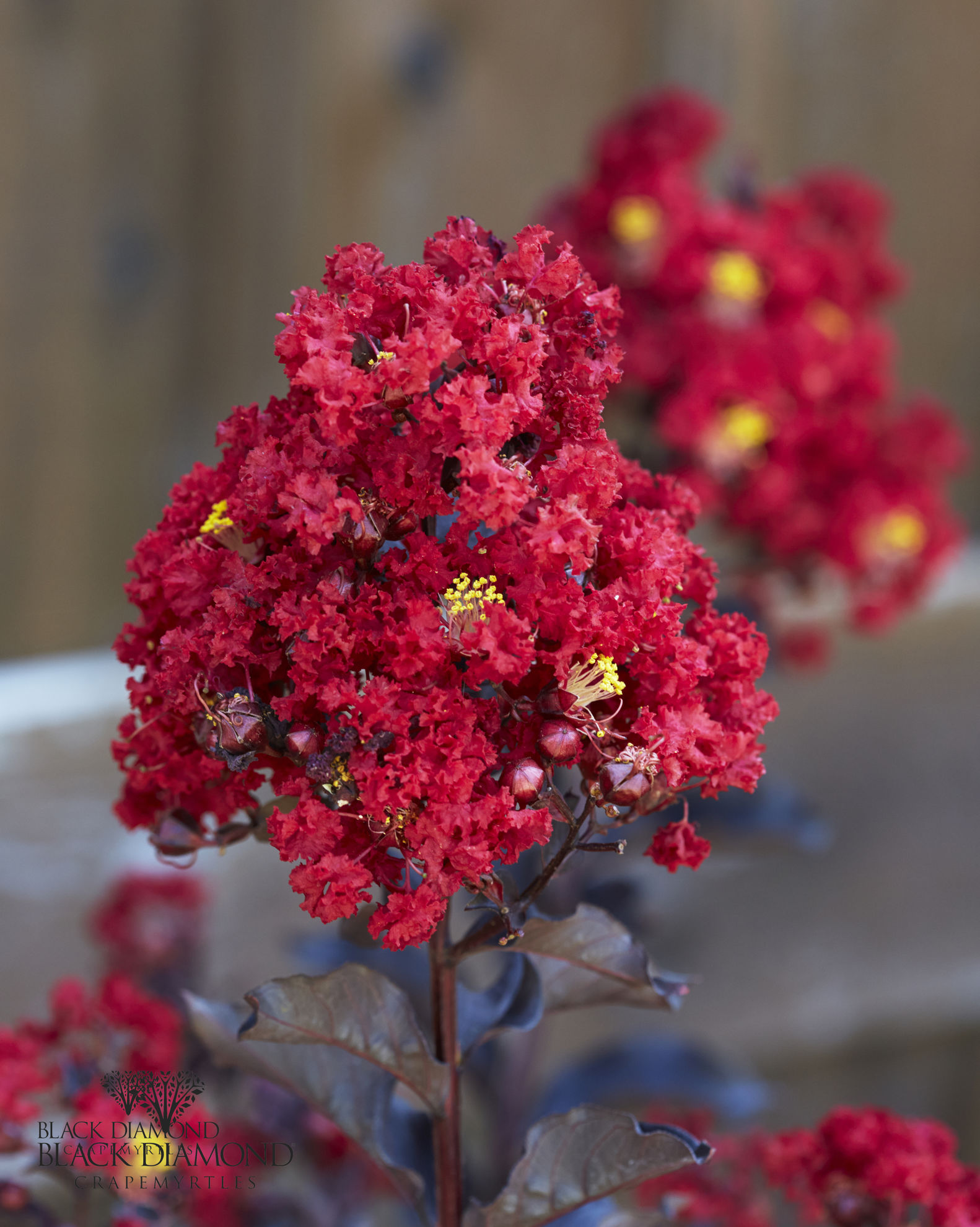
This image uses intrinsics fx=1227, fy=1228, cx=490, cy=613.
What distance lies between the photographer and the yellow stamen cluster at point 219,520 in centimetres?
45

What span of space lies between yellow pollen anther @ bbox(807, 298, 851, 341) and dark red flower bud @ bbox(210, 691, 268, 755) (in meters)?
0.70

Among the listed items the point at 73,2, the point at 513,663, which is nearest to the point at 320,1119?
the point at 513,663

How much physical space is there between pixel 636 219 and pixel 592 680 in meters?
0.61

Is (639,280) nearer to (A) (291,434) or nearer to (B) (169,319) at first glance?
(A) (291,434)

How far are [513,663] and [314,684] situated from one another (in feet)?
0.22

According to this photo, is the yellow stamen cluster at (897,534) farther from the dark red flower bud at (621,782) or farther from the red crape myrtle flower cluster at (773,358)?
the dark red flower bud at (621,782)

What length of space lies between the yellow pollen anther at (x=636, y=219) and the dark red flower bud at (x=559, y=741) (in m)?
0.62

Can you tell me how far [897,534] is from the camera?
3.37 ft

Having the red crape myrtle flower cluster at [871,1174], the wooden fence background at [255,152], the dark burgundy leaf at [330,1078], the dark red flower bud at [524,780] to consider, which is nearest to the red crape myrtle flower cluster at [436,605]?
the dark red flower bud at [524,780]

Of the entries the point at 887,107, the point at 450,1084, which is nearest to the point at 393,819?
the point at 450,1084

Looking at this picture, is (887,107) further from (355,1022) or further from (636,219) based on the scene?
(355,1022)

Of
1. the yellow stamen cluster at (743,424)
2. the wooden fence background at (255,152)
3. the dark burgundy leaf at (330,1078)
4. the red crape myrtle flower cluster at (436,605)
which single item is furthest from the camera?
the wooden fence background at (255,152)

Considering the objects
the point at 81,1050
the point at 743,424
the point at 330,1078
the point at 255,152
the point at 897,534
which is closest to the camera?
the point at 330,1078

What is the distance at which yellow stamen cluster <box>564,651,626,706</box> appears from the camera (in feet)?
1.35
